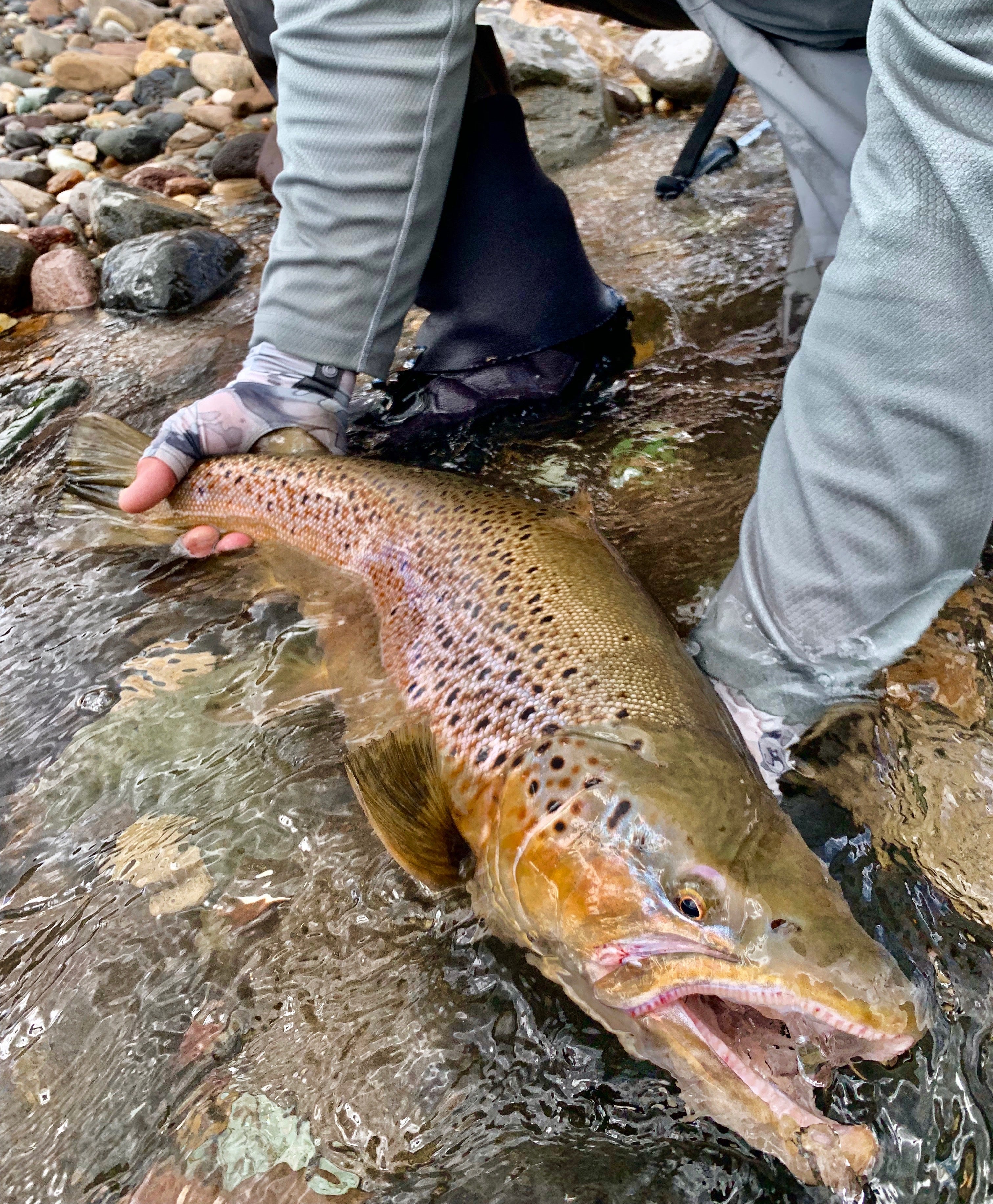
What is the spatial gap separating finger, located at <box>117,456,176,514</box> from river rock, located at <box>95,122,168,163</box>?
6.58m

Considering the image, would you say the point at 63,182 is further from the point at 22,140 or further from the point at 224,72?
the point at 224,72

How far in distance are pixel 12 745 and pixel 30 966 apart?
697 mm

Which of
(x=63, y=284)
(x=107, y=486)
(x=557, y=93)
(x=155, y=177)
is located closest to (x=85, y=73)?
(x=155, y=177)

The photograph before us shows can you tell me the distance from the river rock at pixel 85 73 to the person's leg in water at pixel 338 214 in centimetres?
954

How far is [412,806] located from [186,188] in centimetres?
647

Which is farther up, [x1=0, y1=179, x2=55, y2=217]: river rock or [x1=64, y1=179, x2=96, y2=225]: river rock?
[x1=64, y1=179, x2=96, y2=225]: river rock

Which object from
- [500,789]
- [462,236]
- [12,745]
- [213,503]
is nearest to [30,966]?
[12,745]

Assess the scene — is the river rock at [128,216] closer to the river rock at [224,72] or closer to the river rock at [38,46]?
the river rock at [224,72]

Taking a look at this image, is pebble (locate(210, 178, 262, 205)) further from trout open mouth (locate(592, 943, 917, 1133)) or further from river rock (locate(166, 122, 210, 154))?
trout open mouth (locate(592, 943, 917, 1133))

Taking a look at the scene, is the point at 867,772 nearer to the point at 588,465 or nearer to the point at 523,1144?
the point at 523,1144

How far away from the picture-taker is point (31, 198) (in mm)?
6766

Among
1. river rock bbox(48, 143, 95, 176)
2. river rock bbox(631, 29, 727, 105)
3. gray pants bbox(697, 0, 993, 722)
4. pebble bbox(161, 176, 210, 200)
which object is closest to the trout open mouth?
gray pants bbox(697, 0, 993, 722)

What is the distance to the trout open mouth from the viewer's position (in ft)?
3.94

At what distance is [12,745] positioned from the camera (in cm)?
220
